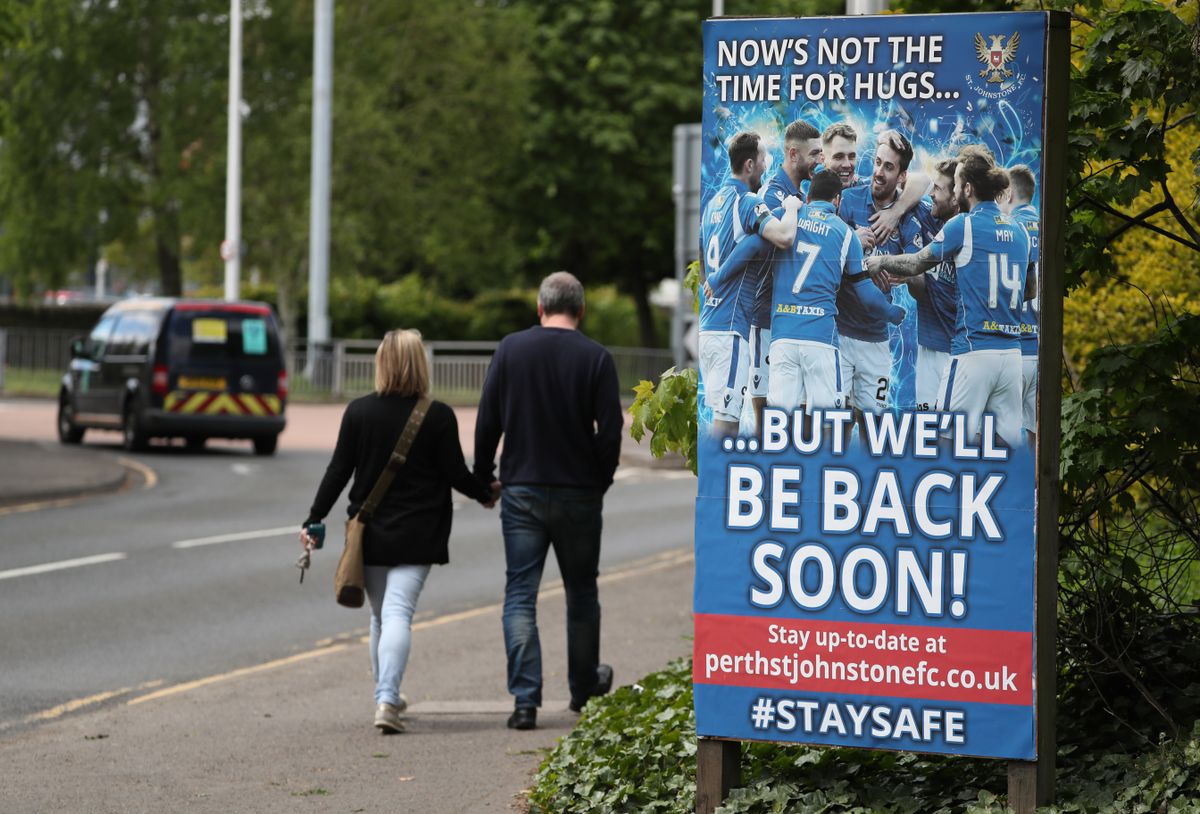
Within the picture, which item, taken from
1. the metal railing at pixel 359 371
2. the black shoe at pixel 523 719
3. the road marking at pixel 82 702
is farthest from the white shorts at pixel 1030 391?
the metal railing at pixel 359 371

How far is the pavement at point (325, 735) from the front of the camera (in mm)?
6676

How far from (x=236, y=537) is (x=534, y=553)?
8326 millimetres

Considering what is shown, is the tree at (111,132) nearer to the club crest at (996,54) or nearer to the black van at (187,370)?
the black van at (187,370)

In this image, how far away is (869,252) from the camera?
507 centimetres

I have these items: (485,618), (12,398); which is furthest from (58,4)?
(485,618)

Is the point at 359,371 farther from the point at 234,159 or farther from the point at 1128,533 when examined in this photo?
the point at 1128,533

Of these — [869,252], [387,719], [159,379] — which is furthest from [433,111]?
[869,252]

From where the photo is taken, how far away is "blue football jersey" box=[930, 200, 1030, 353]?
4.97 metres

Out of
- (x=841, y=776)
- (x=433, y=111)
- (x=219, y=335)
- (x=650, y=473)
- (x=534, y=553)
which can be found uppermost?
(x=433, y=111)

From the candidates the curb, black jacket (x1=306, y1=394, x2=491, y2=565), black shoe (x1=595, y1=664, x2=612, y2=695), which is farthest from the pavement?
the curb

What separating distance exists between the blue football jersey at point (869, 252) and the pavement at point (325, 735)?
2198 mm

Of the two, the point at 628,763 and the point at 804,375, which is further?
the point at 628,763

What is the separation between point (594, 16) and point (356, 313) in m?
10.0

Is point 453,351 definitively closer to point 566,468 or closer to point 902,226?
point 566,468
